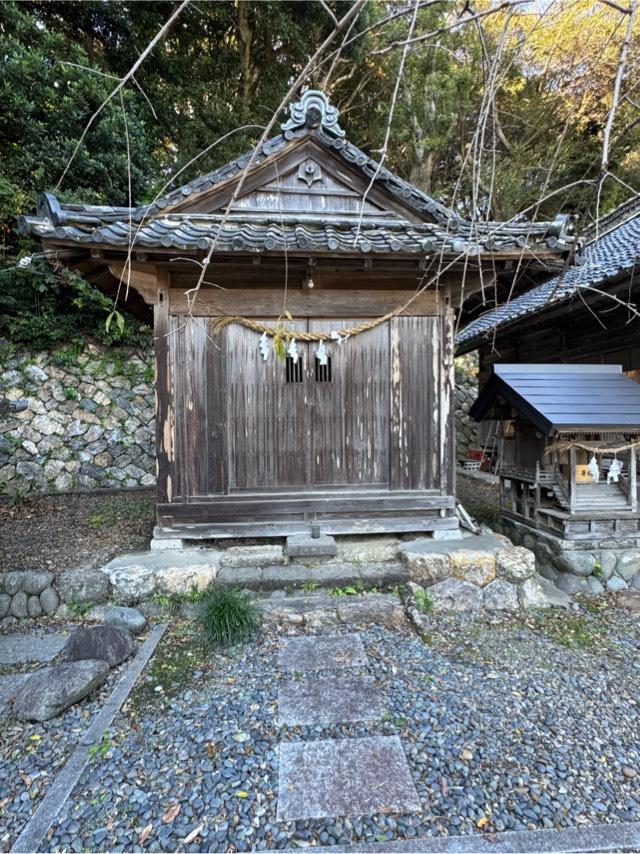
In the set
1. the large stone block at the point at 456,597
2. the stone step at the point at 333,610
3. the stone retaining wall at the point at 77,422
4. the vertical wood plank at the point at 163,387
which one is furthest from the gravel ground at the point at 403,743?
the stone retaining wall at the point at 77,422

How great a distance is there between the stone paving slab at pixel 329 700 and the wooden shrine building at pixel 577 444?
3184 millimetres

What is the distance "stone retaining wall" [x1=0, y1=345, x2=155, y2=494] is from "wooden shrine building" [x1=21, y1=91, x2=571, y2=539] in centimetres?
488

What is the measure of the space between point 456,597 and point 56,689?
3.55m

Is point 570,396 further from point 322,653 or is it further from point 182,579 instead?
point 182,579

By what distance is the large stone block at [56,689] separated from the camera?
2832mm

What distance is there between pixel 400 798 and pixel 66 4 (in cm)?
1390

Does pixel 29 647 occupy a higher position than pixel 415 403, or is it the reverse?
pixel 415 403

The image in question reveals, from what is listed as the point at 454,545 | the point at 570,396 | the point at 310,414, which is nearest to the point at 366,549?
the point at 454,545

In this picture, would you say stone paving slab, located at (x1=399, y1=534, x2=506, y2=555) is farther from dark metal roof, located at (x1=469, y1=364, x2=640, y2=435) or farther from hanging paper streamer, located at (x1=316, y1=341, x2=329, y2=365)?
hanging paper streamer, located at (x1=316, y1=341, x2=329, y2=365)

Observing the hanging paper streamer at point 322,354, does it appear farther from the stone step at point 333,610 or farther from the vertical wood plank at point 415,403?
the stone step at point 333,610

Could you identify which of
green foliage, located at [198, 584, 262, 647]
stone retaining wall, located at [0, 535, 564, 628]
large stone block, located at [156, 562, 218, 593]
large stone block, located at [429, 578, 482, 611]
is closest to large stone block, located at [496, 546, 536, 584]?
stone retaining wall, located at [0, 535, 564, 628]

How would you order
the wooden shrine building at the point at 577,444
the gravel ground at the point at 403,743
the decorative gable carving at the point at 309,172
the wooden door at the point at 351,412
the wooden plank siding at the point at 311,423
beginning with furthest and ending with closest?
the decorative gable carving at the point at 309,172
the wooden door at the point at 351,412
the wooden plank siding at the point at 311,423
the wooden shrine building at the point at 577,444
the gravel ground at the point at 403,743

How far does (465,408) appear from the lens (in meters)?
15.5

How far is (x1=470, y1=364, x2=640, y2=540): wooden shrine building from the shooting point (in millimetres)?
4594
